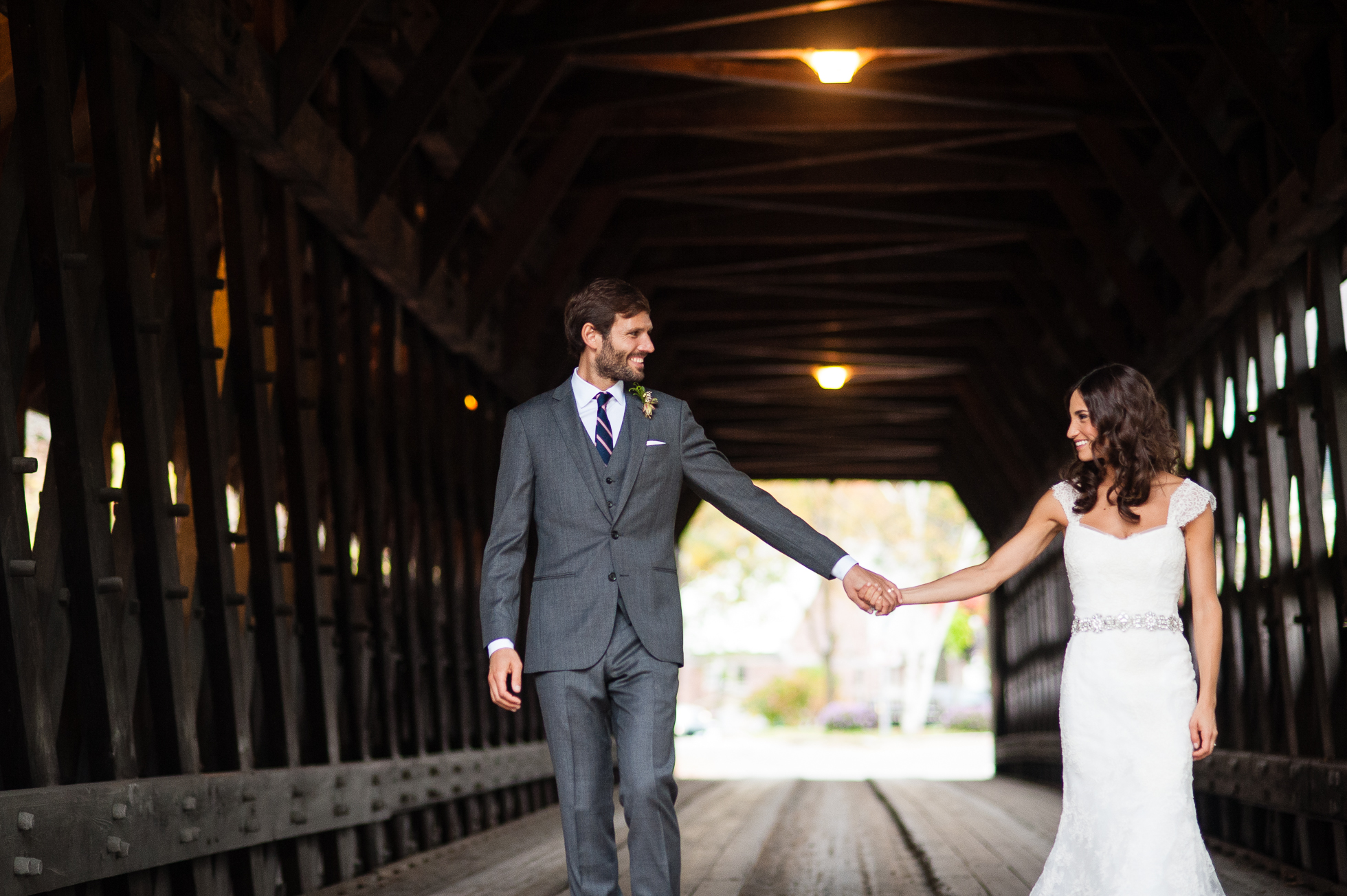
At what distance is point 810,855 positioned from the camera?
729 centimetres

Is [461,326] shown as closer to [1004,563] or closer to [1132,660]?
[1004,563]

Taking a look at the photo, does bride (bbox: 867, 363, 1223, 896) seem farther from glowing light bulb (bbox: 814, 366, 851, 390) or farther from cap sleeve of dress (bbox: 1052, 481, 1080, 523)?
glowing light bulb (bbox: 814, 366, 851, 390)

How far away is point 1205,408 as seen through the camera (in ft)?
28.9

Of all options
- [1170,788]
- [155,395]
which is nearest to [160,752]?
[155,395]

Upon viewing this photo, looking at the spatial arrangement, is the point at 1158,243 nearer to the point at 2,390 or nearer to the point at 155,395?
the point at 155,395

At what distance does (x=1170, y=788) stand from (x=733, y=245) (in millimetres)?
9631

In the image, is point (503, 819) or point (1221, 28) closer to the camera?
point (1221, 28)

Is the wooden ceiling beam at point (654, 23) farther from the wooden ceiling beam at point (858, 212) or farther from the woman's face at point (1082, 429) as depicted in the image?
the woman's face at point (1082, 429)

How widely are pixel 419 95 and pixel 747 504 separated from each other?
12.3 ft

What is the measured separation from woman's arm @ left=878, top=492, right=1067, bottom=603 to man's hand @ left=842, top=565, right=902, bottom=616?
0.20 ft

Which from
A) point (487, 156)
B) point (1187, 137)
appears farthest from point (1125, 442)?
point (487, 156)

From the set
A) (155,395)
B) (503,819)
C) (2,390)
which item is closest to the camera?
(2,390)

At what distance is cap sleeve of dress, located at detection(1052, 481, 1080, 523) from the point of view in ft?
12.5

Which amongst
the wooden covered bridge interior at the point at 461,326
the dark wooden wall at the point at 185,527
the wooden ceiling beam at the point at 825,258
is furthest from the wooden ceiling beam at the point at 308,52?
the wooden ceiling beam at the point at 825,258
